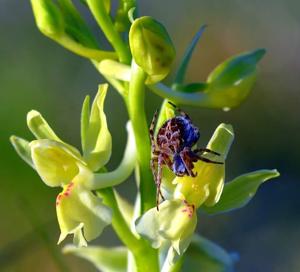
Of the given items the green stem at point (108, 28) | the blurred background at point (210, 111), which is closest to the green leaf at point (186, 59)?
the green stem at point (108, 28)

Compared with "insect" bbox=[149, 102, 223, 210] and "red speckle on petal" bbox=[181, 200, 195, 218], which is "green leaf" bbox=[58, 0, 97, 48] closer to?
"insect" bbox=[149, 102, 223, 210]

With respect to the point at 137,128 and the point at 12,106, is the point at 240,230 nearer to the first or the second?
the point at 12,106

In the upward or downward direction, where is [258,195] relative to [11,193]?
downward

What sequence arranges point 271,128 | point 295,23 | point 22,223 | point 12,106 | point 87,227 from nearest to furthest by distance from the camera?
point 87,227 → point 22,223 → point 12,106 → point 271,128 → point 295,23

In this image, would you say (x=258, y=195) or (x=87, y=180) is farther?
(x=258, y=195)

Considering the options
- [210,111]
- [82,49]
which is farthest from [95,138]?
[210,111]

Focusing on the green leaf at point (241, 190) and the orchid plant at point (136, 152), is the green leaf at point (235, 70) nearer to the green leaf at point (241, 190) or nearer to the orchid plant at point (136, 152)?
the orchid plant at point (136, 152)

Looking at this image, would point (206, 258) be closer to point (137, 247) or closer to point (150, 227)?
point (137, 247)

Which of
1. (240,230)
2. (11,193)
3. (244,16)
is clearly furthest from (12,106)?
(244,16)
